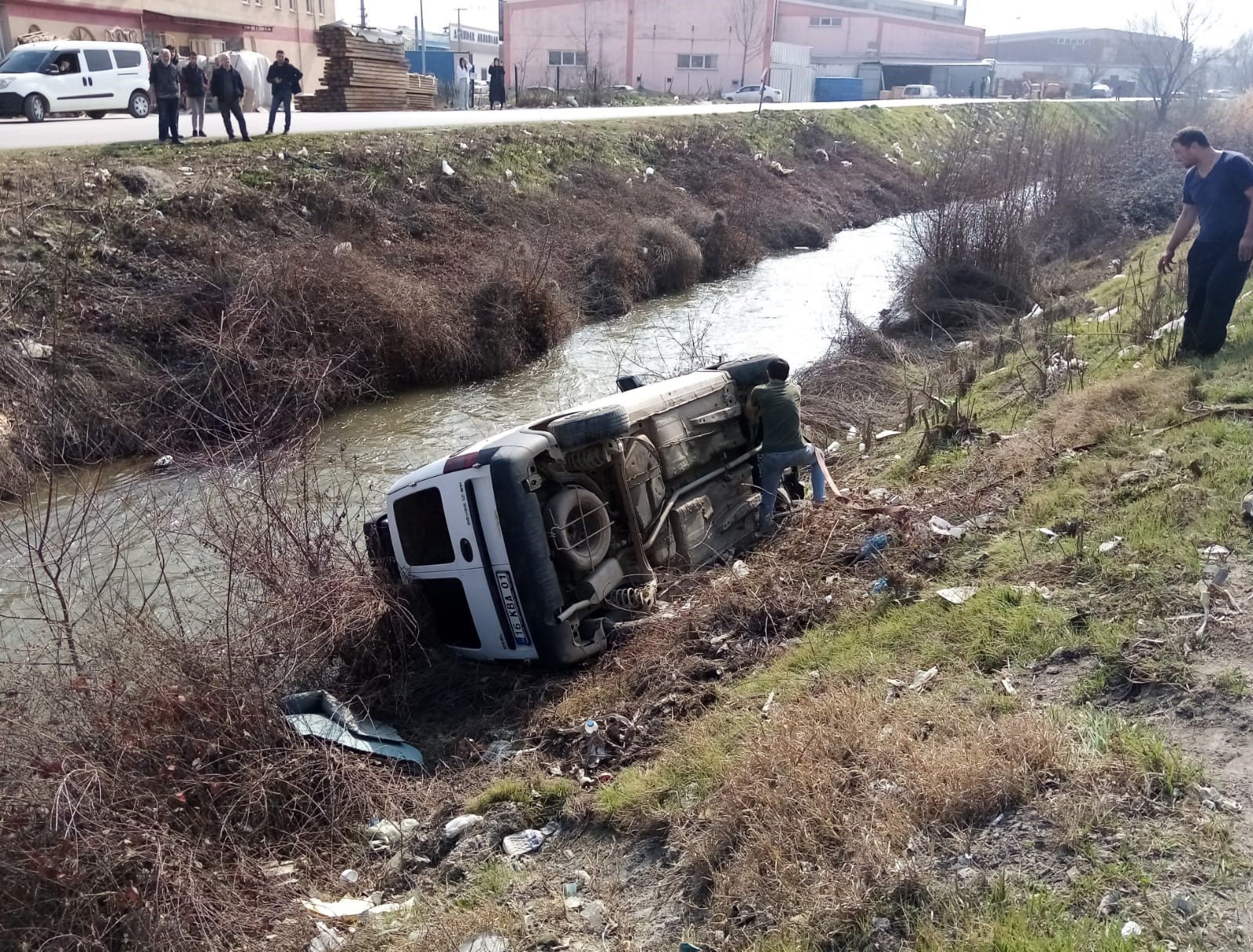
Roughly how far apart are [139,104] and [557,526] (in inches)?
846

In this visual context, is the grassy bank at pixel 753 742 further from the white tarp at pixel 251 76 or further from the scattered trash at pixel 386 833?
the white tarp at pixel 251 76

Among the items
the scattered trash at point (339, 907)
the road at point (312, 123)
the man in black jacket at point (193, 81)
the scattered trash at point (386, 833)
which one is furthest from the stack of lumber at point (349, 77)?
the scattered trash at point (339, 907)

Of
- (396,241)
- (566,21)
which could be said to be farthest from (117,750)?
(566,21)

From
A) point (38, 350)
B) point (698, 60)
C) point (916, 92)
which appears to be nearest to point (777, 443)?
point (38, 350)

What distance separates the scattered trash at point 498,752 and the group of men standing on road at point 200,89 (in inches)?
556

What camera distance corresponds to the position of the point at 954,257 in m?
15.8

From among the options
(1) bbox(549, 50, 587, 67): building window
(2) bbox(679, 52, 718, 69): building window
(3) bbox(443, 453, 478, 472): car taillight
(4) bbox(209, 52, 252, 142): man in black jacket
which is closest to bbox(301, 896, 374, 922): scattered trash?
(3) bbox(443, 453, 478, 472): car taillight

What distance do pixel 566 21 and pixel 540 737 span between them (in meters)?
54.1

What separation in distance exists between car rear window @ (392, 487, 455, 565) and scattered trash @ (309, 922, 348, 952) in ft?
8.46

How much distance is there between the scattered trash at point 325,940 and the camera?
4.09 meters

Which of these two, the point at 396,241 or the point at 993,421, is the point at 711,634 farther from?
the point at 396,241

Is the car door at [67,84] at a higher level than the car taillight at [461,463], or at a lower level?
higher

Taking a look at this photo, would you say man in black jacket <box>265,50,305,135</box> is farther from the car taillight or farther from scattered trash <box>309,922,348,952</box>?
scattered trash <box>309,922,348,952</box>

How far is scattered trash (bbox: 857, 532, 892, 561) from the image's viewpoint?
6.35 meters
